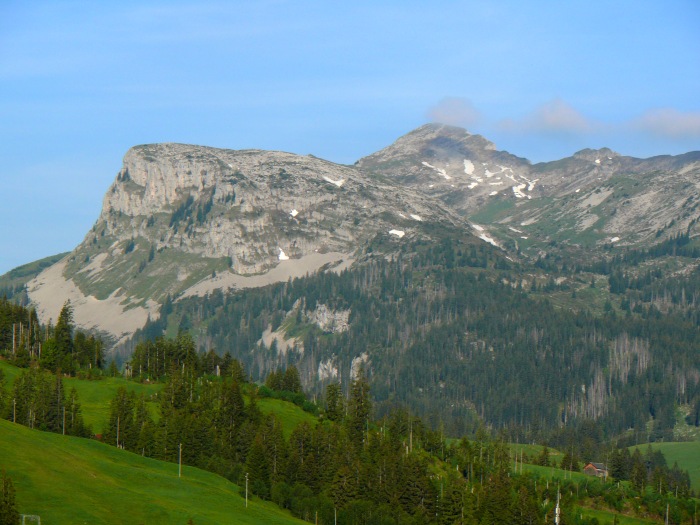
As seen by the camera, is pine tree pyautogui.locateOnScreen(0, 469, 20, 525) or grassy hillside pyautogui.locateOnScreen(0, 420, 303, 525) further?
grassy hillside pyautogui.locateOnScreen(0, 420, 303, 525)

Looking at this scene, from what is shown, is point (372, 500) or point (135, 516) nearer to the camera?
point (135, 516)

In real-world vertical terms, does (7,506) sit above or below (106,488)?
above

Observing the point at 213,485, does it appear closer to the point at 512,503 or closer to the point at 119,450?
the point at 119,450

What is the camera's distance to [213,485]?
17112cm

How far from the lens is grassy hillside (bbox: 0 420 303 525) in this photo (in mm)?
127500

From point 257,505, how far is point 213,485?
7803mm

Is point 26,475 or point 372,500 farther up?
point 26,475

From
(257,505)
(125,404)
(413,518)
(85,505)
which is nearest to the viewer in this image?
(85,505)

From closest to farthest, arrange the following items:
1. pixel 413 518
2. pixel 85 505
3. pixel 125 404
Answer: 1. pixel 85 505
2. pixel 413 518
3. pixel 125 404

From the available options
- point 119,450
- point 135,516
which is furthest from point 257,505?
point 135,516

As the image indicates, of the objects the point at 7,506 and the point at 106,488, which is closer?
the point at 7,506

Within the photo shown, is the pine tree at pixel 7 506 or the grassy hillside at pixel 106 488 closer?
the pine tree at pixel 7 506

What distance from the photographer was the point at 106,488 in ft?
458

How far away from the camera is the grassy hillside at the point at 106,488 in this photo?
5020 inches
